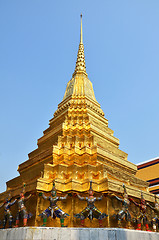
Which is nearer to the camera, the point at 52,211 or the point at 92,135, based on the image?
the point at 52,211

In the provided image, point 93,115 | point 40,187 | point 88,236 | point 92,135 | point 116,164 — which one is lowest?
point 88,236

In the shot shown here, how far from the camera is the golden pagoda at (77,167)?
1076 centimetres

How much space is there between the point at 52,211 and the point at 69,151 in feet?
15.3

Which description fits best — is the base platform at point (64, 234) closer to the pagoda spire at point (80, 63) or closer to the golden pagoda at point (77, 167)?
the golden pagoda at point (77, 167)

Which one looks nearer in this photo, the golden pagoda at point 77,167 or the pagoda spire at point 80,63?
the golden pagoda at point 77,167

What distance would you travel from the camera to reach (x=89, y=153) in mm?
13359

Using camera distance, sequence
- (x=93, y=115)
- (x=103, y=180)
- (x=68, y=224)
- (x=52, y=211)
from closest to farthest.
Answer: (x=52, y=211)
(x=68, y=224)
(x=103, y=180)
(x=93, y=115)

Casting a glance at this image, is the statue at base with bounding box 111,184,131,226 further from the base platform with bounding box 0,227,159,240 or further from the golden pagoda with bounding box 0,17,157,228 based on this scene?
the base platform with bounding box 0,227,159,240

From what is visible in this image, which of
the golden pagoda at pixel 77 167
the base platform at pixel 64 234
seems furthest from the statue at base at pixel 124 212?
the base platform at pixel 64 234

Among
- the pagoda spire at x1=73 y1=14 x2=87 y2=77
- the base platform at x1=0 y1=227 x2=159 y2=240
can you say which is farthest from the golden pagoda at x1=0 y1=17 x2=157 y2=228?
the pagoda spire at x1=73 y1=14 x2=87 y2=77

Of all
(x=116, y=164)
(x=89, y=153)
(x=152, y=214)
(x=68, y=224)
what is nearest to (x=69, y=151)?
(x=89, y=153)

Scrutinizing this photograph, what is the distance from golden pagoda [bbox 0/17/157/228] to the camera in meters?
10.8

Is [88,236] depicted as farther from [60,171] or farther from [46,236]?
[60,171]

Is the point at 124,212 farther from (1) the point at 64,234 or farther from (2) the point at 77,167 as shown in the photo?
(1) the point at 64,234
